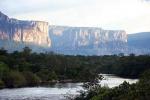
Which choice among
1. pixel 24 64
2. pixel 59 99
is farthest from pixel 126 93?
pixel 24 64

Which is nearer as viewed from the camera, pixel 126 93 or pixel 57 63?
pixel 126 93

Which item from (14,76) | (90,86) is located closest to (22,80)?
(14,76)

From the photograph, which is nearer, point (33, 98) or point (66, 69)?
point (33, 98)

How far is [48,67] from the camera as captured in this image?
144m

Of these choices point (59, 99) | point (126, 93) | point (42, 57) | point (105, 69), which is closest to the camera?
A: point (126, 93)

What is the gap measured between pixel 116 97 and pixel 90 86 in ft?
63.3

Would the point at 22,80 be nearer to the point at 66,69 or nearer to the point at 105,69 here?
the point at 66,69

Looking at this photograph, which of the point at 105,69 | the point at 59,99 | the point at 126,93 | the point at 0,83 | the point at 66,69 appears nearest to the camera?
the point at 126,93

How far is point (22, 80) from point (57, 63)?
1434 inches

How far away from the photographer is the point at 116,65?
164750mm

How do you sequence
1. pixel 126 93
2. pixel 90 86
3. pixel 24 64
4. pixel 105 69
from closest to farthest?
pixel 126 93
pixel 90 86
pixel 24 64
pixel 105 69

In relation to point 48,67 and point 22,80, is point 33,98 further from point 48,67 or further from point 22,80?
point 48,67

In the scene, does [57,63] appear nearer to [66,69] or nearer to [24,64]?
[66,69]

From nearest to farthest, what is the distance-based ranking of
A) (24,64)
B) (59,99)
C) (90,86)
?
1. (90,86)
2. (59,99)
3. (24,64)
